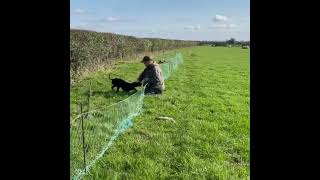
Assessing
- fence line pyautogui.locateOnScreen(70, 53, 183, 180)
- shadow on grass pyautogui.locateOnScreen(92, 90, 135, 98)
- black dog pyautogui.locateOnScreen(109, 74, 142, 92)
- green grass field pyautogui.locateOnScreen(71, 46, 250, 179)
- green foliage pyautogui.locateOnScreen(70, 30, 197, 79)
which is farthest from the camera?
green foliage pyautogui.locateOnScreen(70, 30, 197, 79)

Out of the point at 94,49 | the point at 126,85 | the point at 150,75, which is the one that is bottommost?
the point at 126,85

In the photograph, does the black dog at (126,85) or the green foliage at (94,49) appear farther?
the green foliage at (94,49)

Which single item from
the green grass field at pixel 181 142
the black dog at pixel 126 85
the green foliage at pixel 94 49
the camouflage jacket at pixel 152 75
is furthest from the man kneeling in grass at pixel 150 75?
the green foliage at pixel 94 49

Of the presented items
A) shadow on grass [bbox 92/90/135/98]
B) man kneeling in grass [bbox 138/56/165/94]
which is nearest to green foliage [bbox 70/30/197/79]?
shadow on grass [bbox 92/90/135/98]

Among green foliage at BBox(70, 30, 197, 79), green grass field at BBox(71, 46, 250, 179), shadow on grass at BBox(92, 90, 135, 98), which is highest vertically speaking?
green foliage at BBox(70, 30, 197, 79)

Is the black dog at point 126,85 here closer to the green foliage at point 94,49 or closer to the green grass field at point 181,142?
the green grass field at point 181,142

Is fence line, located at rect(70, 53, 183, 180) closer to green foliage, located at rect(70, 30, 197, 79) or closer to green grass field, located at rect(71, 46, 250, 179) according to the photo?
green grass field, located at rect(71, 46, 250, 179)

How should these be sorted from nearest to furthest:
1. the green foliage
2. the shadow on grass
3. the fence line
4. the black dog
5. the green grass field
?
1. the fence line
2. the green grass field
3. the shadow on grass
4. the black dog
5. the green foliage

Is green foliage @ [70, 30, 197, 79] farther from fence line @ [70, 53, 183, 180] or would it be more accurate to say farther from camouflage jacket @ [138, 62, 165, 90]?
fence line @ [70, 53, 183, 180]

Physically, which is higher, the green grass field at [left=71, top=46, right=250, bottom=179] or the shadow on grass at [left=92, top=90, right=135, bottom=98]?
the shadow on grass at [left=92, top=90, right=135, bottom=98]

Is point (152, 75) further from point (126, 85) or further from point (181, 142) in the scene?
point (181, 142)

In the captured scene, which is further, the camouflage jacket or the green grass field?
the camouflage jacket

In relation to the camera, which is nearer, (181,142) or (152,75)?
(181,142)

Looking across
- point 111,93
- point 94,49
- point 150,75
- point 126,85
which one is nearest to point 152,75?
point 150,75
